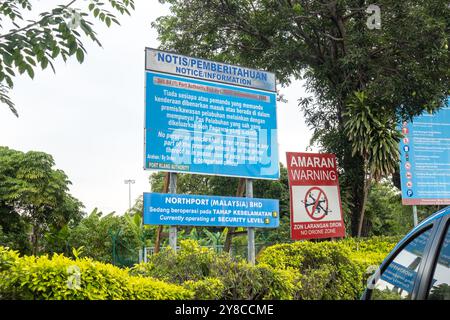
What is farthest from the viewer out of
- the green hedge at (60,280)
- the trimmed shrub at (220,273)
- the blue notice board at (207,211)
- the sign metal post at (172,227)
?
the sign metal post at (172,227)

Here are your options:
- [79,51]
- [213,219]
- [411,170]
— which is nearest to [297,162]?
[213,219]

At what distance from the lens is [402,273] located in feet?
11.0

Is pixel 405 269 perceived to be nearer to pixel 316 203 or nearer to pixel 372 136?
pixel 316 203

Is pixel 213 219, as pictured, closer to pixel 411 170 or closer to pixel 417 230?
pixel 417 230

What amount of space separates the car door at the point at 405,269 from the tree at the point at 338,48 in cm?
1118

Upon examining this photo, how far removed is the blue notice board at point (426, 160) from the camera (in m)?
16.5

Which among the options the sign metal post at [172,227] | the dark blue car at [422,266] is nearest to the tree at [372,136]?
the sign metal post at [172,227]

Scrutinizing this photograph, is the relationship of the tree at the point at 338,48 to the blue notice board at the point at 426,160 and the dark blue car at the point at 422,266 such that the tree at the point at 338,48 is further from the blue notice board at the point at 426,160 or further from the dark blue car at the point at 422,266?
the dark blue car at the point at 422,266

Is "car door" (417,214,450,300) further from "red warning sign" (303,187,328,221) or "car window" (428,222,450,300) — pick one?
"red warning sign" (303,187,328,221)

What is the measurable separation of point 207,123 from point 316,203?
432cm

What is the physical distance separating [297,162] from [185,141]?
414cm

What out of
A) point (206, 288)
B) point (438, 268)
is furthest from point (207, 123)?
point (438, 268)

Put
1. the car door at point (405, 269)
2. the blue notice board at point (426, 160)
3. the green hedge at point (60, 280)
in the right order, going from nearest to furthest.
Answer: the car door at point (405, 269) → the green hedge at point (60, 280) → the blue notice board at point (426, 160)

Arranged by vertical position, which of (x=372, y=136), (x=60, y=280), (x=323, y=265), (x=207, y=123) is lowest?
(x=323, y=265)
